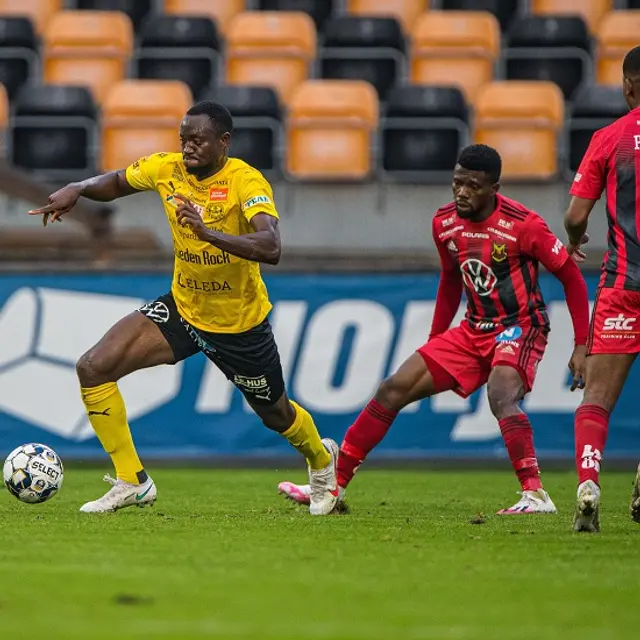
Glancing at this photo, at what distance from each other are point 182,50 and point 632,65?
1034cm

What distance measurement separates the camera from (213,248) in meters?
8.30

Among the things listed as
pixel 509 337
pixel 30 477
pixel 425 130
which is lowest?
pixel 30 477

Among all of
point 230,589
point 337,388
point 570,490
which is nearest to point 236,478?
point 337,388

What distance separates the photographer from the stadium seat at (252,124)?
50.8ft

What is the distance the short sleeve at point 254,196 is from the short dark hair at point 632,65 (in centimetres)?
203

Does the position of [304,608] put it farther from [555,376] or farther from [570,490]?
[555,376]

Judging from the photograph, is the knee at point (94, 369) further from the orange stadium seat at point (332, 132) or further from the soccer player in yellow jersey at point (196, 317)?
the orange stadium seat at point (332, 132)

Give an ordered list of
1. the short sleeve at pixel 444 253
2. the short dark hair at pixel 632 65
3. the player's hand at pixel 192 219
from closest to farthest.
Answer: the short dark hair at pixel 632 65
the player's hand at pixel 192 219
the short sleeve at pixel 444 253

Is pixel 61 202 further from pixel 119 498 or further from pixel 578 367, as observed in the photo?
pixel 578 367

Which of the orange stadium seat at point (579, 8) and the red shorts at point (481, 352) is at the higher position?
the orange stadium seat at point (579, 8)

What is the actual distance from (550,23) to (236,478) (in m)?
7.37

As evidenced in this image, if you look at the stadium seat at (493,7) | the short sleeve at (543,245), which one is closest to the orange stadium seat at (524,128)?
the stadium seat at (493,7)

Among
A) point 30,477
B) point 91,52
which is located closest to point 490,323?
point 30,477

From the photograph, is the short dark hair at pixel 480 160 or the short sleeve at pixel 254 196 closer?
the short sleeve at pixel 254 196
